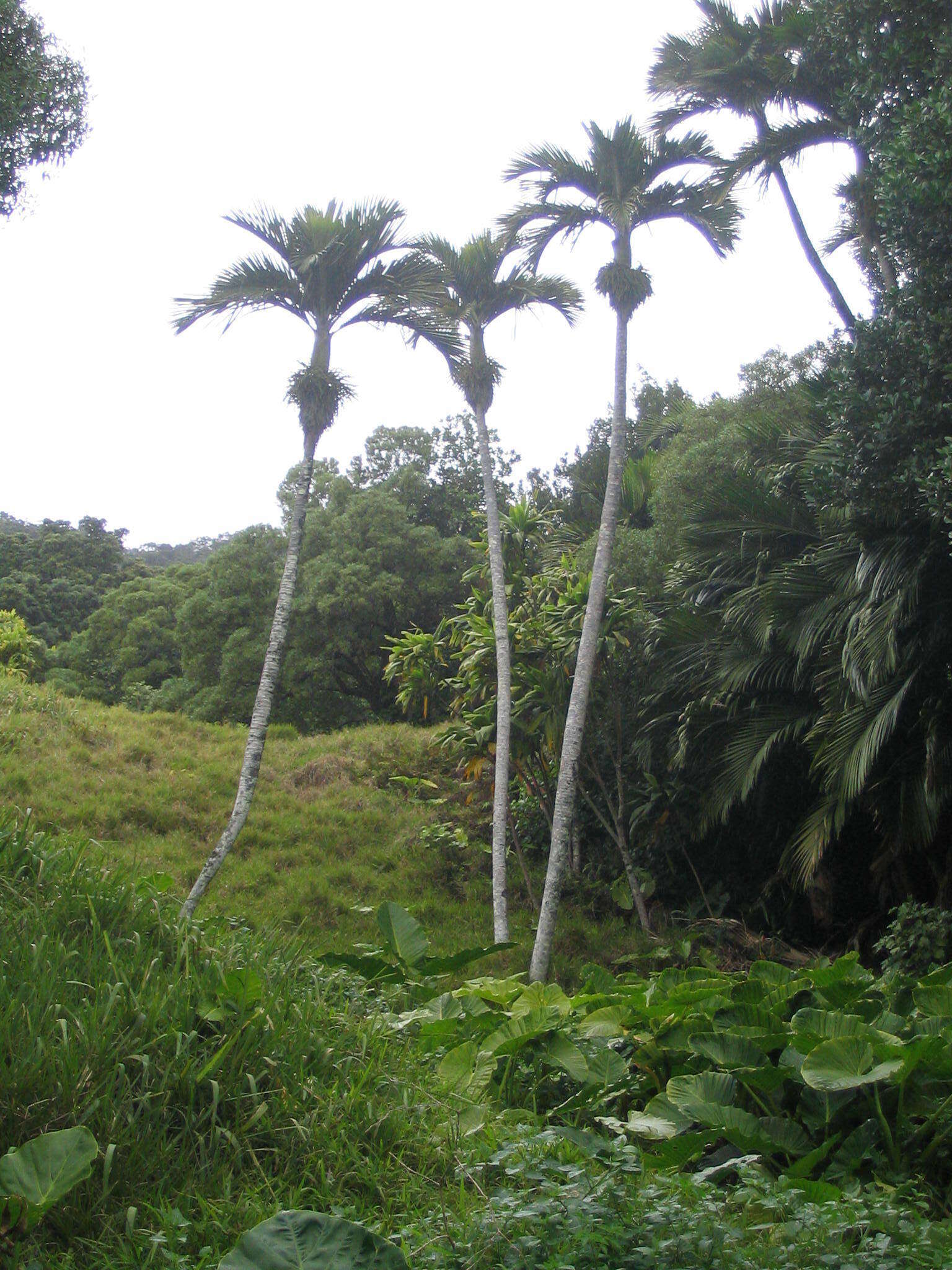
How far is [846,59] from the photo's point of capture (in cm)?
960

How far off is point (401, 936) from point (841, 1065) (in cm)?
252

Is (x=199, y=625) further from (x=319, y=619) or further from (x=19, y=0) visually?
(x=19, y=0)

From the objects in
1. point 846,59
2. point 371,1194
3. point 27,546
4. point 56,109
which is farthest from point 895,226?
point 27,546

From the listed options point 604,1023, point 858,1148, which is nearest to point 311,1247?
point 858,1148

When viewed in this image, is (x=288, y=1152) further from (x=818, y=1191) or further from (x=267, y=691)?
(x=267, y=691)

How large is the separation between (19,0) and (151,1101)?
7413mm

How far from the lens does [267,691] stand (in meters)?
10.5

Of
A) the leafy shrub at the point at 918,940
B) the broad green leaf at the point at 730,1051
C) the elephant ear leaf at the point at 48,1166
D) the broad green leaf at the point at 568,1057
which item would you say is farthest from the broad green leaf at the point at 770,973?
the elephant ear leaf at the point at 48,1166

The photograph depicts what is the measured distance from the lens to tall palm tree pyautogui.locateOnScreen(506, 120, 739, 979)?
10406 millimetres

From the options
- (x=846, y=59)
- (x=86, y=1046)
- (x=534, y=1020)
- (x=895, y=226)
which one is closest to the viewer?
(x=86, y=1046)

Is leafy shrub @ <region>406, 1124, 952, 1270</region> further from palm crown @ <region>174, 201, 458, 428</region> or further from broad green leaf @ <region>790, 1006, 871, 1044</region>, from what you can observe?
palm crown @ <region>174, 201, 458, 428</region>

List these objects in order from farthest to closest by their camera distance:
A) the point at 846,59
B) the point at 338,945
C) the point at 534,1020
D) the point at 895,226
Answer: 1. the point at 338,945
2. the point at 846,59
3. the point at 895,226
4. the point at 534,1020

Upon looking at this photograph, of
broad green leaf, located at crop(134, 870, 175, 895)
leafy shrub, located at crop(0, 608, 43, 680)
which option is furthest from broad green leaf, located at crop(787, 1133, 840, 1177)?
leafy shrub, located at crop(0, 608, 43, 680)

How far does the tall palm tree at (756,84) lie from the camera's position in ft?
35.8
